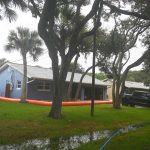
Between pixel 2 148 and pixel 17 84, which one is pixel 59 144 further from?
pixel 17 84

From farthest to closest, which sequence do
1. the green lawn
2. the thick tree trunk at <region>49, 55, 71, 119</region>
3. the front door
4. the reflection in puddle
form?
the front door → the thick tree trunk at <region>49, 55, 71, 119</region> → the green lawn → the reflection in puddle

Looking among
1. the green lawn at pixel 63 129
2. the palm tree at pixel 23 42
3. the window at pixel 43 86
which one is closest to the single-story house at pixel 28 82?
the window at pixel 43 86

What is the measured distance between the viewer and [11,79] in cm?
4275

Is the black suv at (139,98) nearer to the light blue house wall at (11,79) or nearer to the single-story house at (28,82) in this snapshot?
the single-story house at (28,82)

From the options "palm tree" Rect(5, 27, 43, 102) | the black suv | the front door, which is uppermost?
"palm tree" Rect(5, 27, 43, 102)

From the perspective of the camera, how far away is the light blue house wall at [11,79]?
4162cm

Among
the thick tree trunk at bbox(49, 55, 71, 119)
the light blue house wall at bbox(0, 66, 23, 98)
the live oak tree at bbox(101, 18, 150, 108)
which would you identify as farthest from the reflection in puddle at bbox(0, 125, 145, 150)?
the light blue house wall at bbox(0, 66, 23, 98)

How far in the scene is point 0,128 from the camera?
15430mm

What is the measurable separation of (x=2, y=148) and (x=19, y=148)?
57 cm

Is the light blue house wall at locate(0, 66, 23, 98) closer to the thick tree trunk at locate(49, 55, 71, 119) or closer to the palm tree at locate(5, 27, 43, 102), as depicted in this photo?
the palm tree at locate(5, 27, 43, 102)

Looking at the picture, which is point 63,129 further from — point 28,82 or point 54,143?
point 28,82

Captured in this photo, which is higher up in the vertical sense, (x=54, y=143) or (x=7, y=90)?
(x=7, y=90)

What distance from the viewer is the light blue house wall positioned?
41.6 metres

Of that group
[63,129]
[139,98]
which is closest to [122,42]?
[139,98]
